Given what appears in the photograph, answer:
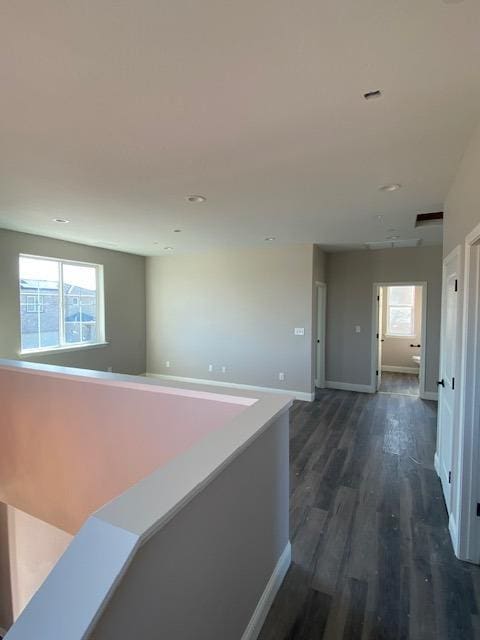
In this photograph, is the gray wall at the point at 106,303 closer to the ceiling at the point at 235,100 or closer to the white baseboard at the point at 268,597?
the ceiling at the point at 235,100

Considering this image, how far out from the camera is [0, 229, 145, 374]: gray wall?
4.57 metres

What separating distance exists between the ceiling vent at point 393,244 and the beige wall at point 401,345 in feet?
7.70

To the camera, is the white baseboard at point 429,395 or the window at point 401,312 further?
the window at point 401,312

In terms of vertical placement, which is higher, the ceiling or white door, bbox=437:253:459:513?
the ceiling

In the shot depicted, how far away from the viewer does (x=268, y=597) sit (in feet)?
5.63

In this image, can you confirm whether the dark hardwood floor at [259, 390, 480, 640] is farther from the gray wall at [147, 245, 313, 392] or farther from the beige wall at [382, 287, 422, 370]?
the beige wall at [382, 287, 422, 370]

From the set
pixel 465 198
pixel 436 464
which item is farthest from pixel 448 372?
pixel 465 198

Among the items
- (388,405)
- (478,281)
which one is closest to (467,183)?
(478,281)

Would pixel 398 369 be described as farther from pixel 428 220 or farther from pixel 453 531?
pixel 453 531

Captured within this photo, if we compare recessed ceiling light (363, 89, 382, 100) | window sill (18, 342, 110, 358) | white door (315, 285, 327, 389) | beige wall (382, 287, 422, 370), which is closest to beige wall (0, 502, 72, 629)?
window sill (18, 342, 110, 358)

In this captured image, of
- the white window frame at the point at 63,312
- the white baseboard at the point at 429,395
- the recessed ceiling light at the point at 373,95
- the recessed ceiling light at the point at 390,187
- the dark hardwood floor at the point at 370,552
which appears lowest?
the dark hardwood floor at the point at 370,552

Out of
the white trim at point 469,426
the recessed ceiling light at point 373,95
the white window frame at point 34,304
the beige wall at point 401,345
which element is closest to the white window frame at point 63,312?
the white window frame at point 34,304

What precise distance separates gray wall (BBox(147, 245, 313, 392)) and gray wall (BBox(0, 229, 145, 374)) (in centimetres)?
31

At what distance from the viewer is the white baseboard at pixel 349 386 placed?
19.6 feet
